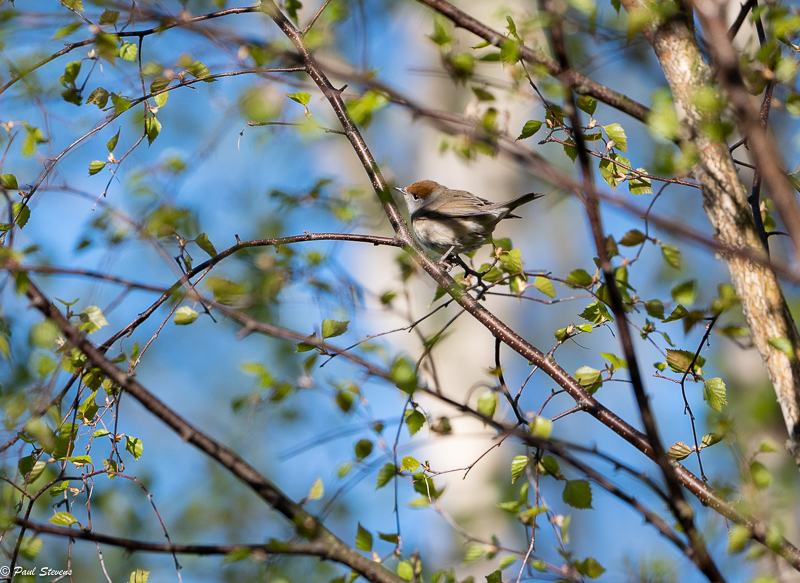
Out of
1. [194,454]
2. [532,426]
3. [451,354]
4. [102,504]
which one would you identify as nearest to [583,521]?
[451,354]

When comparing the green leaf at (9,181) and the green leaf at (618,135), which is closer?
the green leaf at (9,181)

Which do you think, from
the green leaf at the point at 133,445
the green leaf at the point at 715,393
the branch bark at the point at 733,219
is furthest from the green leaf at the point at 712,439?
the green leaf at the point at 133,445

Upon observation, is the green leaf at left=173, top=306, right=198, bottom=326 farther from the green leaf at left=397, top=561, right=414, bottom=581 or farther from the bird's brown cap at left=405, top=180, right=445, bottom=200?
the bird's brown cap at left=405, top=180, right=445, bottom=200

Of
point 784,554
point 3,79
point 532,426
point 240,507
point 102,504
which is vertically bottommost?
point 784,554

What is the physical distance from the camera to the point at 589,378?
2045 mm

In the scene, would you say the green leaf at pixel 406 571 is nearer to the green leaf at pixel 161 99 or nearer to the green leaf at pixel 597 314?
the green leaf at pixel 597 314

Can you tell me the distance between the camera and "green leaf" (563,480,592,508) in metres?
1.82

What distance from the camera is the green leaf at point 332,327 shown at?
1689mm

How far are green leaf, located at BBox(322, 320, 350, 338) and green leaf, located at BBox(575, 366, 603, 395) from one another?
843mm

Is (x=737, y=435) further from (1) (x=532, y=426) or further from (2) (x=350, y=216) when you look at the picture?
(2) (x=350, y=216)

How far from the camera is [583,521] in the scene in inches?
446

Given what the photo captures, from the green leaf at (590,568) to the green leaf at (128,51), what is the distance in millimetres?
2136

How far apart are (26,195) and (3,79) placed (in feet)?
1.26

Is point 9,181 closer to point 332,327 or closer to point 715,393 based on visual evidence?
point 332,327
